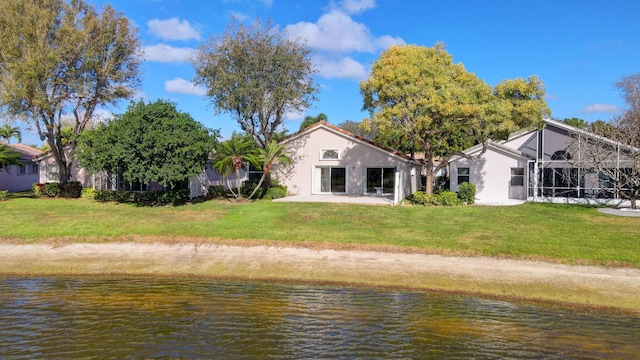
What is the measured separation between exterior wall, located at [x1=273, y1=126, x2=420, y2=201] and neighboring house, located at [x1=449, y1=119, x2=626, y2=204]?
Result: 14.9 ft

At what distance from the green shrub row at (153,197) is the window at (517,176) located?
22.5 m

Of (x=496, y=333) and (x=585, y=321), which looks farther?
(x=585, y=321)

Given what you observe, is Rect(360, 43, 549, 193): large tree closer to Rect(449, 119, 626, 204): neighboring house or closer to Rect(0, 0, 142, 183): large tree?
Rect(449, 119, 626, 204): neighboring house

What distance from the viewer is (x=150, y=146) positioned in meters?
23.3

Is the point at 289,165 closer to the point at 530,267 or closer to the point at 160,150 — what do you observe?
the point at 160,150

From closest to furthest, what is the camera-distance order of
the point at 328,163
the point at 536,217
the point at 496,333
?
the point at 496,333 < the point at 536,217 < the point at 328,163

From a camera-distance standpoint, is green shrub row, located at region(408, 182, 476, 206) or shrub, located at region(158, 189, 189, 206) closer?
green shrub row, located at region(408, 182, 476, 206)

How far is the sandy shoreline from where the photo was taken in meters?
12.4

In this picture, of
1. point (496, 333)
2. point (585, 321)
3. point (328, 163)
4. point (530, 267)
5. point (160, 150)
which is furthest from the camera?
point (328, 163)

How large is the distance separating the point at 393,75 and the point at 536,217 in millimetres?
10756

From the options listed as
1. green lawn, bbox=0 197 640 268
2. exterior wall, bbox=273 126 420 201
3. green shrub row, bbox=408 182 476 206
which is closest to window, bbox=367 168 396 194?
exterior wall, bbox=273 126 420 201

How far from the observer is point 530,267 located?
14008mm

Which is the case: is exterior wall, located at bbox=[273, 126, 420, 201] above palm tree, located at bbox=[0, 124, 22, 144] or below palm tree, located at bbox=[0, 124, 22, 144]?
below

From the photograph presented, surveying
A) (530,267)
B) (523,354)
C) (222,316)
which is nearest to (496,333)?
(523,354)
